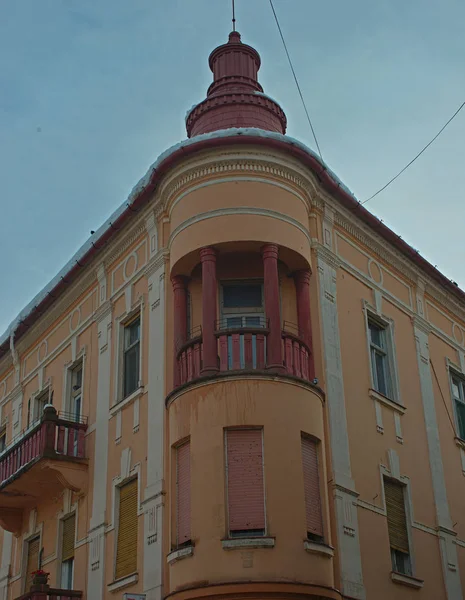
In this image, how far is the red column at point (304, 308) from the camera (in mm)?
16344

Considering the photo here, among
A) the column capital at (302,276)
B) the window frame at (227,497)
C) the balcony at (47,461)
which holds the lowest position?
the window frame at (227,497)

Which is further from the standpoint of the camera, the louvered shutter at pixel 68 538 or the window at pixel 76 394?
the window at pixel 76 394

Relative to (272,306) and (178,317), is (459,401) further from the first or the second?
(178,317)

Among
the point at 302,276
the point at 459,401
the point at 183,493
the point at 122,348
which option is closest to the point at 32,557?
the point at 122,348

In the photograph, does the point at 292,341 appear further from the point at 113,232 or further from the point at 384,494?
the point at 113,232

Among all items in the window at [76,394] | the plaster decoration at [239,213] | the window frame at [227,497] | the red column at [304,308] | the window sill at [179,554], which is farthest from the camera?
the window at [76,394]

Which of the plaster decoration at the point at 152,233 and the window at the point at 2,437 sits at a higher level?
the plaster decoration at the point at 152,233

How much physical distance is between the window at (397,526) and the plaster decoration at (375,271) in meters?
4.40

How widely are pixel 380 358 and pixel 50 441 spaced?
22.4 ft

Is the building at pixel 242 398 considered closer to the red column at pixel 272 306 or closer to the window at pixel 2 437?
the red column at pixel 272 306

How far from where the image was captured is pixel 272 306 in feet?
51.4

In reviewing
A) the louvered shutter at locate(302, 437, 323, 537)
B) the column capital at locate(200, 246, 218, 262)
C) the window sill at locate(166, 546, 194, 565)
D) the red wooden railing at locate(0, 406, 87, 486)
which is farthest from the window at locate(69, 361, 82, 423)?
the louvered shutter at locate(302, 437, 323, 537)

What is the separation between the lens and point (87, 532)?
17.8 m

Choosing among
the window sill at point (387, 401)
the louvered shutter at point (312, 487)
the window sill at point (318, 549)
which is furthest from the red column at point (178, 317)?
the window sill at point (387, 401)
